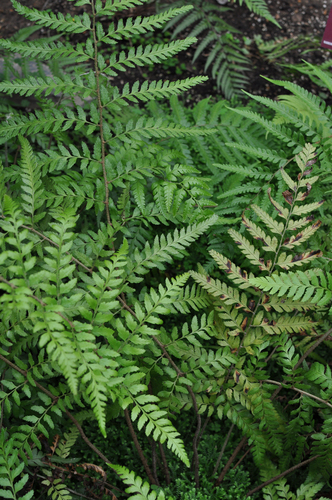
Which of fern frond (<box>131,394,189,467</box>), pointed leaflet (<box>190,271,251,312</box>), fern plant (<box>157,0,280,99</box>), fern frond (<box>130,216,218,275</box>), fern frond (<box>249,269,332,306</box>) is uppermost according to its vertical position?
fern plant (<box>157,0,280,99</box>)

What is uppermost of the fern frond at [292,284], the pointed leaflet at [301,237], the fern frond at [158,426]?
the pointed leaflet at [301,237]

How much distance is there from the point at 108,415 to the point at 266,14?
3.51m

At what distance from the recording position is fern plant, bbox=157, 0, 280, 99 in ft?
11.9

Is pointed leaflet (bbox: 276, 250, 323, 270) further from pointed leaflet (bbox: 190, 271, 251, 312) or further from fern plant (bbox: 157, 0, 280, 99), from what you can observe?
fern plant (bbox: 157, 0, 280, 99)

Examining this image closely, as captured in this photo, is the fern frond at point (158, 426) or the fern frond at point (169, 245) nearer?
the fern frond at point (158, 426)

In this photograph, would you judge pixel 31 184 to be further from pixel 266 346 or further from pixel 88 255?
pixel 266 346

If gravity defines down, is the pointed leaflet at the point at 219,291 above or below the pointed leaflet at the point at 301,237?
below

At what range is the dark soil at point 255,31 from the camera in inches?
151

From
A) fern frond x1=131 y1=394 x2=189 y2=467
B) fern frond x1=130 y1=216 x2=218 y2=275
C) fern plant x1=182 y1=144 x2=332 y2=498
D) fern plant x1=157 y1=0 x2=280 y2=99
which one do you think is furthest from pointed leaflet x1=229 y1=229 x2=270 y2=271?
fern plant x1=157 y1=0 x2=280 y2=99

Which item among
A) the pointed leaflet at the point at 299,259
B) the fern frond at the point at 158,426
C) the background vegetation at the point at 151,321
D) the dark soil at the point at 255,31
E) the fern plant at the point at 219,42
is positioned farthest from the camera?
the dark soil at the point at 255,31

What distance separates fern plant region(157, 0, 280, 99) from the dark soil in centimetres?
11

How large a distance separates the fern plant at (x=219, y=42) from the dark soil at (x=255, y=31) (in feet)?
0.35

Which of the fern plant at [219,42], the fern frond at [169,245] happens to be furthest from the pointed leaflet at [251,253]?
the fern plant at [219,42]

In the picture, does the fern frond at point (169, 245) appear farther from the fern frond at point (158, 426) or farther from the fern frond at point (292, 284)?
the fern frond at point (158, 426)
